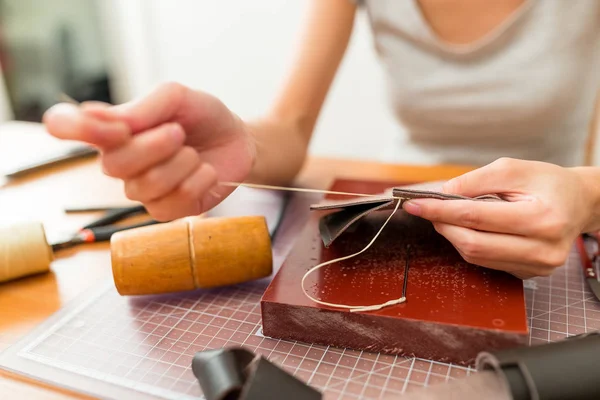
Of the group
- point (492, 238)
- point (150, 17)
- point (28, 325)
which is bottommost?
point (28, 325)

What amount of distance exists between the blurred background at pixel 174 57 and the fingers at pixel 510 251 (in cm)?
156

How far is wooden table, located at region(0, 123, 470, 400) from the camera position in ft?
1.96

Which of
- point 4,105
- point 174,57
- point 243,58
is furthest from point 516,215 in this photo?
point 4,105

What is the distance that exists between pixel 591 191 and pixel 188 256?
48cm

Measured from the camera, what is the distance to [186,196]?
0.51m

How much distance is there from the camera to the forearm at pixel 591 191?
559mm

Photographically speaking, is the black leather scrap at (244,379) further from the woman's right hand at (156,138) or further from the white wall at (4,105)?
the white wall at (4,105)

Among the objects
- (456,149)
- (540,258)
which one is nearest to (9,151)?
(456,149)

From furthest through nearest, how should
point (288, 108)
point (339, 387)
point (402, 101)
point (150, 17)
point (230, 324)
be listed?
point (150, 17) → point (402, 101) → point (288, 108) → point (230, 324) → point (339, 387)

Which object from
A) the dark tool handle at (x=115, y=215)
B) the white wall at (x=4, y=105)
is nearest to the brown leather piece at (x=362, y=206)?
the dark tool handle at (x=115, y=215)

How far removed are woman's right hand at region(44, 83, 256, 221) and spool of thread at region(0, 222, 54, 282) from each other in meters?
0.23

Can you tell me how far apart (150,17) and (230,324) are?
6.98 ft

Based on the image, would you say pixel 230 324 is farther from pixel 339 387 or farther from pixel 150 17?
pixel 150 17

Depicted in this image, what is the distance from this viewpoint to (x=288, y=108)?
96cm
